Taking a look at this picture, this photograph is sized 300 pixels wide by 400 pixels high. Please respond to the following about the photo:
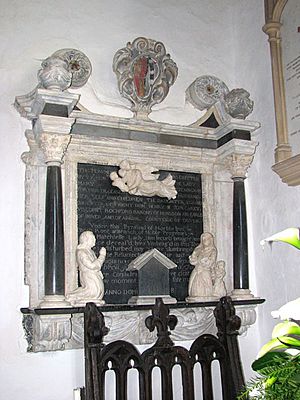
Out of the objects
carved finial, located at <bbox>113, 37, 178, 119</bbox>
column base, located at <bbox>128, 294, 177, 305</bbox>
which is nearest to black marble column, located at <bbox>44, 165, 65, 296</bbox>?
column base, located at <bbox>128, 294, 177, 305</bbox>

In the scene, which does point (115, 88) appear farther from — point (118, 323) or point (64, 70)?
point (118, 323)

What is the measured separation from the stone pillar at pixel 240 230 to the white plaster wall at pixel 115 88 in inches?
10.0

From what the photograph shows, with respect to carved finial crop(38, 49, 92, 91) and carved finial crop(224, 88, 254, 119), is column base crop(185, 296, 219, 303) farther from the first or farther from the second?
Answer: carved finial crop(38, 49, 92, 91)

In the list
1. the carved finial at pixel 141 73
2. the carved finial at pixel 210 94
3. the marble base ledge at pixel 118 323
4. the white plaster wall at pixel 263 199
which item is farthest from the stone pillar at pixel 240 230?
the carved finial at pixel 141 73

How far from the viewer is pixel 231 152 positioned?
424 cm

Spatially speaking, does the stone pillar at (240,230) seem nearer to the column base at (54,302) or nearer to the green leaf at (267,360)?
the column base at (54,302)

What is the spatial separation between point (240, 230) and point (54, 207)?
4.80 feet

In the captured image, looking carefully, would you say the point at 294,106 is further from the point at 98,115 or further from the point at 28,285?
the point at 28,285

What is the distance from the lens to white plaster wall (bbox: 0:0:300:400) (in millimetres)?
3652

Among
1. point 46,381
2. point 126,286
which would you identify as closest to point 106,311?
point 126,286

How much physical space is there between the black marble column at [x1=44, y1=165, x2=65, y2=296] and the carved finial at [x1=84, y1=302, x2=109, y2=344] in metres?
0.44

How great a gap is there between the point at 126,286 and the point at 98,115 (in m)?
1.28

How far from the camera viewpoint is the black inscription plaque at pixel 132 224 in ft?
12.9

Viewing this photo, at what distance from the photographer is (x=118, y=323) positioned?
378 cm
